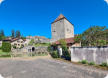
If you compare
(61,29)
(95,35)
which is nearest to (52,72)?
(95,35)

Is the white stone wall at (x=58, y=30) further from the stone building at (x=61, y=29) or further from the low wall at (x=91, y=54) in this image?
the low wall at (x=91, y=54)

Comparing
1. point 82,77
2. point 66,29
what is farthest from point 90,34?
point 66,29

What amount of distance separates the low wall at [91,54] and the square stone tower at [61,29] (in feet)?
55.4

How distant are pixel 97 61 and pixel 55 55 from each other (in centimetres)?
643

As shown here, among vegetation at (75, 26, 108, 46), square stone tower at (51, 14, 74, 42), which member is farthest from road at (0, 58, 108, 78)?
square stone tower at (51, 14, 74, 42)

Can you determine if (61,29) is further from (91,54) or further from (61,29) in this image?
(91,54)

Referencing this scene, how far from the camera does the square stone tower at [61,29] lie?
2494 centimetres

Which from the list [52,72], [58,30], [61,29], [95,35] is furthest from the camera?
[58,30]

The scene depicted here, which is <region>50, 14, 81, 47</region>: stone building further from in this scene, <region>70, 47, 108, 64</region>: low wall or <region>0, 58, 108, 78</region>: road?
<region>0, 58, 108, 78</region>: road

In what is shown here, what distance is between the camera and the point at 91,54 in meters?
7.16

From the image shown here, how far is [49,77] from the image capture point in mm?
4445

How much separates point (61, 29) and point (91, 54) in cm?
1925

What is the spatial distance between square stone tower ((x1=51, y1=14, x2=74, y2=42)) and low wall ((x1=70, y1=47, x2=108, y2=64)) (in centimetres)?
1688

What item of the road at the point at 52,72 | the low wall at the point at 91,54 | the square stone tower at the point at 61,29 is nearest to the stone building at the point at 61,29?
the square stone tower at the point at 61,29
